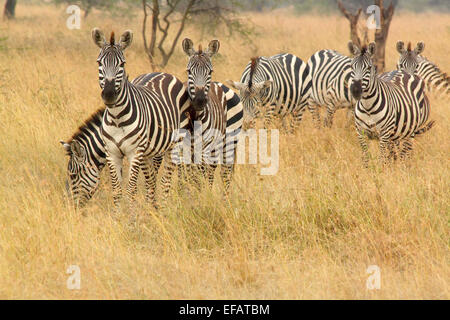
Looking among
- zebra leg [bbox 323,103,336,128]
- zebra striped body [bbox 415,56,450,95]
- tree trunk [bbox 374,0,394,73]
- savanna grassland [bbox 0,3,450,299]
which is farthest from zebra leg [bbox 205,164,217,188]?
tree trunk [bbox 374,0,394,73]

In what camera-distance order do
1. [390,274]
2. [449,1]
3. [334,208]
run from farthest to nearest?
[449,1] < [334,208] < [390,274]

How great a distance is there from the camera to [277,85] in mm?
9273

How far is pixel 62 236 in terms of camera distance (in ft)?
15.5

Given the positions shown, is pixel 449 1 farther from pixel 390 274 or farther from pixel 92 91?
pixel 390 274

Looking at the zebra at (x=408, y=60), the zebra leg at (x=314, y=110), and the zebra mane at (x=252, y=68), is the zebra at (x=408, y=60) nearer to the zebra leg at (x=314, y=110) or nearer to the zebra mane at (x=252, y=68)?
the zebra leg at (x=314, y=110)

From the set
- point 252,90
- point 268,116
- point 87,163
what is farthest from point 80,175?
point 268,116

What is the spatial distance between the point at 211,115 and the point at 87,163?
1.40 metres

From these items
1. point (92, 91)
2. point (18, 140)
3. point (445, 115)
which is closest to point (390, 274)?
point (18, 140)

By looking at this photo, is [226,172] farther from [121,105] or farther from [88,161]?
[121,105]

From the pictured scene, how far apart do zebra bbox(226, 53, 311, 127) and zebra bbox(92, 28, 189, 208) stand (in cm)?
243

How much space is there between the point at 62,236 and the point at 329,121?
5.72 m

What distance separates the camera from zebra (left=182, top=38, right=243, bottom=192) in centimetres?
572

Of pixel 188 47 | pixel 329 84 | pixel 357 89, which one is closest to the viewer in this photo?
pixel 188 47

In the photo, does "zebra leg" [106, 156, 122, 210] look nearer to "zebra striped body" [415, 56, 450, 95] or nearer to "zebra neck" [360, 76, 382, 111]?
"zebra neck" [360, 76, 382, 111]
